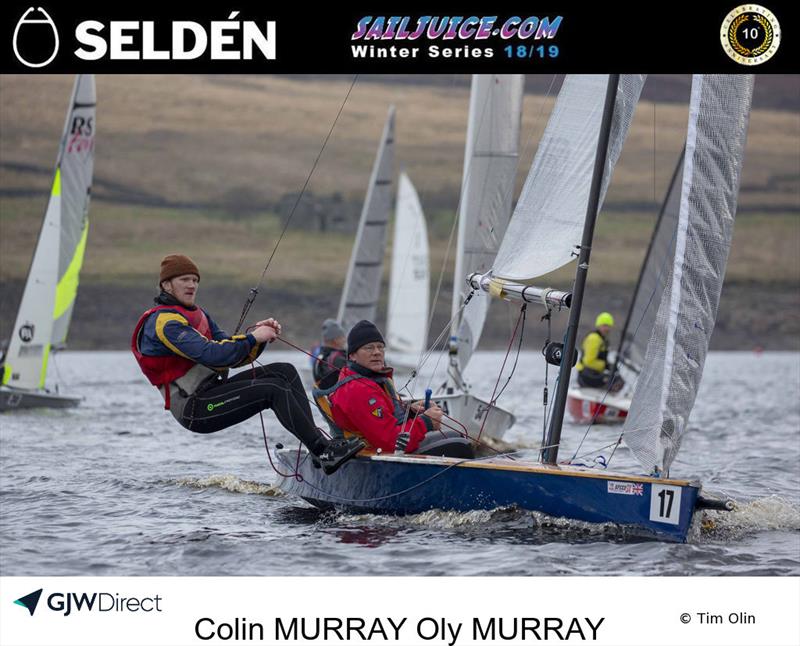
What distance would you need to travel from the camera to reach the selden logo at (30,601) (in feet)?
18.2

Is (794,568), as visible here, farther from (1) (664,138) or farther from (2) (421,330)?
(1) (664,138)

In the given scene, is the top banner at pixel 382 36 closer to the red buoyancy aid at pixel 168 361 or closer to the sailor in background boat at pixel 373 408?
the red buoyancy aid at pixel 168 361

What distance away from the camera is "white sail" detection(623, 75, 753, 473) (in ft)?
24.9

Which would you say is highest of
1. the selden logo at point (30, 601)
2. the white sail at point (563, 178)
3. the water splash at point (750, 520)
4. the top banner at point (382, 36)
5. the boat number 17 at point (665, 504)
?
the top banner at point (382, 36)

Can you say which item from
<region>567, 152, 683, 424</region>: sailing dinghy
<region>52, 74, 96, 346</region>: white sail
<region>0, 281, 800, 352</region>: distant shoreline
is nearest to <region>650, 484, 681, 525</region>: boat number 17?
<region>567, 152, 683, 424</region>: sailing dinghy

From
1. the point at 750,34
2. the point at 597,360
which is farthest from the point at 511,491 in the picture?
the point at 597,360

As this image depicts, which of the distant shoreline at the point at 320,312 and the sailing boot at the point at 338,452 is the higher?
the distant shoreline at the point at 320,312

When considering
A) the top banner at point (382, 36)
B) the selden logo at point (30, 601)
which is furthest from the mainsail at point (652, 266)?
the selden logo at point (30, 601)

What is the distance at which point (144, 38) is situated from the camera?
816 cm

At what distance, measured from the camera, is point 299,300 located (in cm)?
9519

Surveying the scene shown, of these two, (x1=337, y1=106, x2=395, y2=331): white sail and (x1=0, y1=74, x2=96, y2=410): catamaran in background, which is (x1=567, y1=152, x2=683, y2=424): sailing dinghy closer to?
(x1=337, y1=106, x2=395, y2=331): white sail

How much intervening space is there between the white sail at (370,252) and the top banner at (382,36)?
1470 centimetres

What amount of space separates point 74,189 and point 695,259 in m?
15.0

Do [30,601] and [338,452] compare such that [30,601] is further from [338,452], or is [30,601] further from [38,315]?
[38,315]
